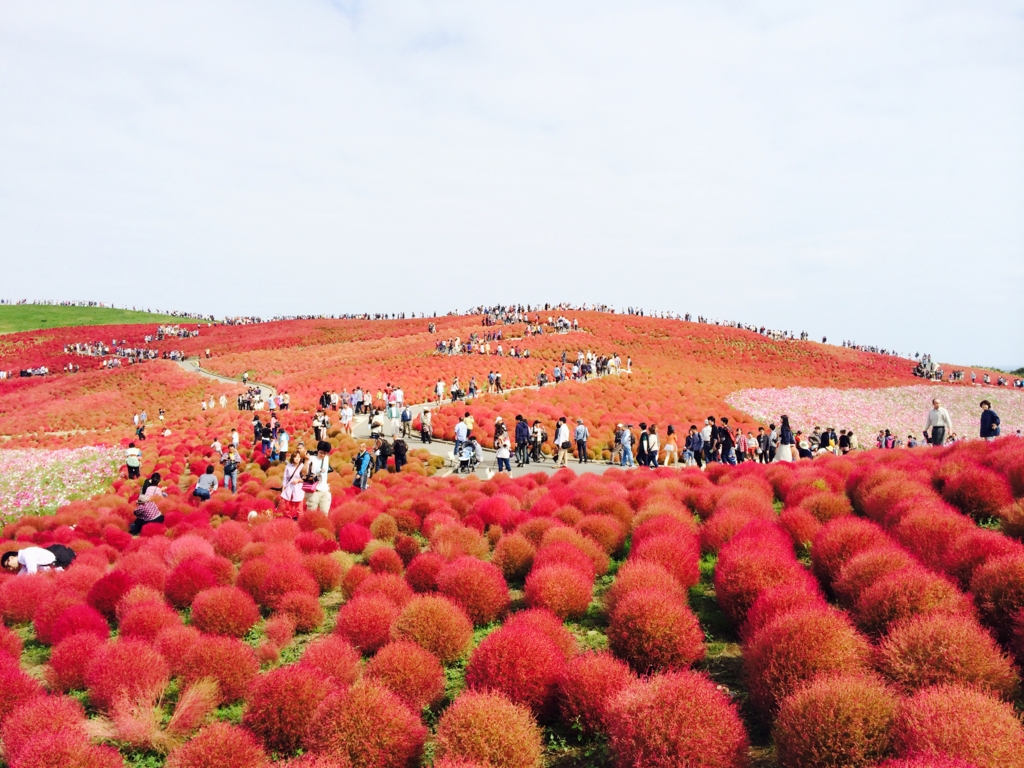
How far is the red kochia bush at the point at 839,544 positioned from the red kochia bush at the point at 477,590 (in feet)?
11.7

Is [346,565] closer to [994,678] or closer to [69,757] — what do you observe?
[69,757]

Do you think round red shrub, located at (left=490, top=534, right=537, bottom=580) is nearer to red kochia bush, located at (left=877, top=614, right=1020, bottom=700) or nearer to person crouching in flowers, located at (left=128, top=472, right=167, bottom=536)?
red kochia bush, located at (left=877, top=614, right=1020, bottom=700)

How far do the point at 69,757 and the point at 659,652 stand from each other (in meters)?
4.74

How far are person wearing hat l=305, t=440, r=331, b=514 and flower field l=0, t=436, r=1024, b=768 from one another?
68.7 inches

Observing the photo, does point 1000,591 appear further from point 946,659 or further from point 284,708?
point 284,708

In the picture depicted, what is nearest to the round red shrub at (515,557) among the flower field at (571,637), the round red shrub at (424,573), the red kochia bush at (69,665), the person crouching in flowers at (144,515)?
the flower field at (571,637)

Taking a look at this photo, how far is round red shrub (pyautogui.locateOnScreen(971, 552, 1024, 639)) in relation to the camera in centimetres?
532

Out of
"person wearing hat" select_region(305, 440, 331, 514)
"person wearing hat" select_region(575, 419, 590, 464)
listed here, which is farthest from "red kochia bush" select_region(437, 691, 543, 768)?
"person wearing hat" select_region(575, 419, 590, 464)

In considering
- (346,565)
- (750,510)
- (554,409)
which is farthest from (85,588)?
(554,409)

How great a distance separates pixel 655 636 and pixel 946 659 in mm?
2160

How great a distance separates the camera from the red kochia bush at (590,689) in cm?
502

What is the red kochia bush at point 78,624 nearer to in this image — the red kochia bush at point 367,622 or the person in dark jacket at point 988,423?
the red kochia bush at point 367,622

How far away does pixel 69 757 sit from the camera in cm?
487

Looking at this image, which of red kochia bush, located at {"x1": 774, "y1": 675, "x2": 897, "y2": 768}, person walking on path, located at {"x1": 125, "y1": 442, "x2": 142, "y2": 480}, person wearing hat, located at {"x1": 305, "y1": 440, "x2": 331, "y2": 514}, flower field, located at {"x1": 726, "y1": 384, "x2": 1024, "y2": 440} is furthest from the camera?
flower field, located at {"x1": 726, "y1": 384, "x2": 1024, "y2": 440}
